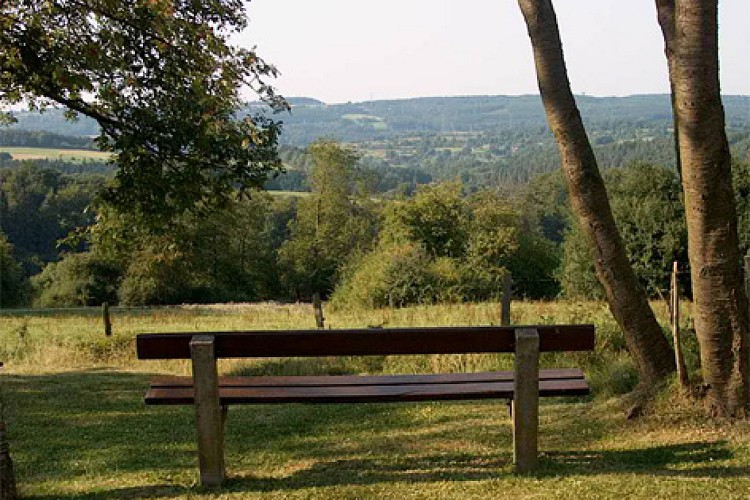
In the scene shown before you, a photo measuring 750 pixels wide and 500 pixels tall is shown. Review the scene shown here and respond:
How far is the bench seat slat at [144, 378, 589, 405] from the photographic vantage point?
5164 millimetres

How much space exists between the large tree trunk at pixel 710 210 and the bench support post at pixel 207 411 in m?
3.29

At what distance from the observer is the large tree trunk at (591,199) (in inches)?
248

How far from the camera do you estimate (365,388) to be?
5367 mm

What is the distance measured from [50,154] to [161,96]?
331 feet

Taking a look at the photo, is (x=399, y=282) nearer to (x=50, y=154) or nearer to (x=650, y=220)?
(x=650, y=220)

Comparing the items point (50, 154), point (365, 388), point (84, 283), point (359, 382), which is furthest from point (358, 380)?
point (50, 154)

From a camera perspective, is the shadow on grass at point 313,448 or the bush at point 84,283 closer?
the shadow on grass at point 313,448

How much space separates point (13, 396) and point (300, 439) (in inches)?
184

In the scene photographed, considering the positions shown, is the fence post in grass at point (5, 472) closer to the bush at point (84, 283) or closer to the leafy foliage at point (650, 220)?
the leafy foliage at point (650, 220)

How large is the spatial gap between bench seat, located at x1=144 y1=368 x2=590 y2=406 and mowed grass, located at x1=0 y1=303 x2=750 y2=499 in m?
0.49

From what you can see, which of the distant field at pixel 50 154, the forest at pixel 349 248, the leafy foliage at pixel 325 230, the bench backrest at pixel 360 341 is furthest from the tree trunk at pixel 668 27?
the distant field at pixel 50 154

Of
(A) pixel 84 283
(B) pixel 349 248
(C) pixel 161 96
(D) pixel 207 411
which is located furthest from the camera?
(B) pixel 349 248

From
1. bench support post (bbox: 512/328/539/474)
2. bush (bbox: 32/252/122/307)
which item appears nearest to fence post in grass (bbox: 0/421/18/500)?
bench support post (bbox: 512/328/539/474)

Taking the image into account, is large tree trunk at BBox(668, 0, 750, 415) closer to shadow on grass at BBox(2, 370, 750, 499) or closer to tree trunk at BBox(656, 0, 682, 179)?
shadow on grass at BBox(2, 370, 750, 499)
